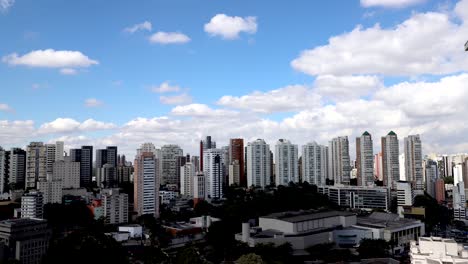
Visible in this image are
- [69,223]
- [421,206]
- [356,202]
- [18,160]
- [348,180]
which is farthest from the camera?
[348,180]

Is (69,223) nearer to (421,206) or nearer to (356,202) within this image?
(356,202)

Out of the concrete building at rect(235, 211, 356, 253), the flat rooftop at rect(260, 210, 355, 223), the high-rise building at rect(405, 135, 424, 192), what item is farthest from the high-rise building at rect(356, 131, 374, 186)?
the flat rooftop at rect(260, 210, 355, 223)

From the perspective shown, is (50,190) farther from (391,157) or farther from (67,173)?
(391,157)

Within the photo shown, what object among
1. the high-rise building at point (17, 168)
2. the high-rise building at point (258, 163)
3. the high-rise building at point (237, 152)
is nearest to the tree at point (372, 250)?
the high-rise building at point (258, 163)

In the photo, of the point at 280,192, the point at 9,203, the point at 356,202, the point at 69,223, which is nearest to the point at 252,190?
the point at 280,192

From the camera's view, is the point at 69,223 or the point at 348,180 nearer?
the point at 69,223

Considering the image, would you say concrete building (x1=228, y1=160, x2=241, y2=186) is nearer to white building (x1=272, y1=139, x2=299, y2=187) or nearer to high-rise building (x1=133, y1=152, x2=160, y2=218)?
white building (x1=272, y1=139, x2=299, y2=187)
